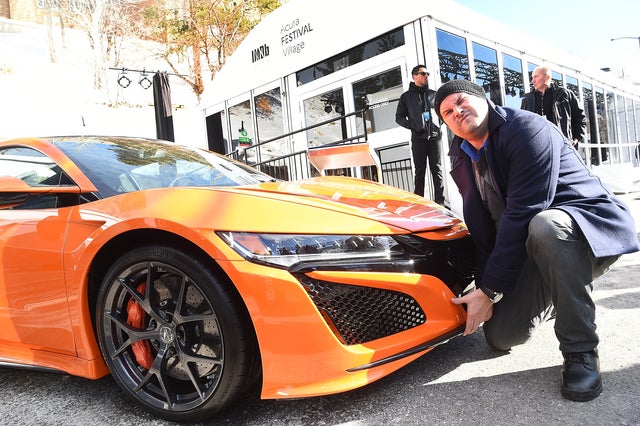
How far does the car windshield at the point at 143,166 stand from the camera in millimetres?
2111

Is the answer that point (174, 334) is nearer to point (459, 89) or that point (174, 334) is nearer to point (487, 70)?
point (459, 89)

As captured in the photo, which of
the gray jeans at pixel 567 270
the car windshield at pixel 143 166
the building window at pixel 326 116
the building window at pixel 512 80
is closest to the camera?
the gray jeans at pixel 567 270

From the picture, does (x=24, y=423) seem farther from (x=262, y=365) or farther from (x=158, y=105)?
(x=158, y=105)

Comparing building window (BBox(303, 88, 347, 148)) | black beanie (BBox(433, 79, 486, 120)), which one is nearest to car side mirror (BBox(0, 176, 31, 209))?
black beanie (BBox(433, 79, 486, 120))

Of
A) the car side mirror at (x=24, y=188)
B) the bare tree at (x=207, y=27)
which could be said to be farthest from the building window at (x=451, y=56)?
the bare tree at (x=207, y=27)

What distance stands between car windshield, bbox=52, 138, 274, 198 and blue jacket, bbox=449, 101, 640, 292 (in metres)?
1.23

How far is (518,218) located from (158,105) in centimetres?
912

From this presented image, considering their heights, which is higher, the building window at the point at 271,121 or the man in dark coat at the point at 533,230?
the building window at the point at 271,121

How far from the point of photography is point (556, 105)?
5.57 metres

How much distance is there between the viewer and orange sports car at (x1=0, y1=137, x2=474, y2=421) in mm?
1524

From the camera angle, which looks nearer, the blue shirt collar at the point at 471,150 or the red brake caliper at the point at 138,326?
the red brake caliper at the point at 138,326

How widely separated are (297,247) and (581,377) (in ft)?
3.61

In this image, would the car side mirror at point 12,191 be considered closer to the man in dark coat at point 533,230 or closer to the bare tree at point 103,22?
the man in dark coat at point 533,230

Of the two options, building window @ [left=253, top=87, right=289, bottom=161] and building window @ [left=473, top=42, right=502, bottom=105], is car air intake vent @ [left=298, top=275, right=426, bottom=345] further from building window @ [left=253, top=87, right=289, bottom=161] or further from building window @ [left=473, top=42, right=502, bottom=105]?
building window @ [left=253, top=87, right=289, bottom=161]
